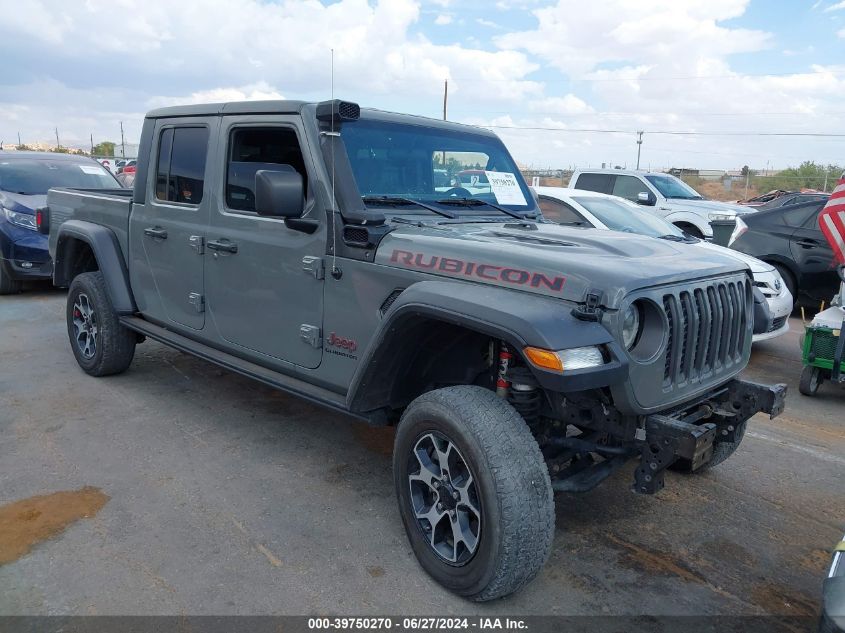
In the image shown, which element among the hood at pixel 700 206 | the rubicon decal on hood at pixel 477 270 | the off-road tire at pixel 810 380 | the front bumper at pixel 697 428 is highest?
the hood at pixel 700 206

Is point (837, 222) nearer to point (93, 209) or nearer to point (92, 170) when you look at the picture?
point (93, 209)

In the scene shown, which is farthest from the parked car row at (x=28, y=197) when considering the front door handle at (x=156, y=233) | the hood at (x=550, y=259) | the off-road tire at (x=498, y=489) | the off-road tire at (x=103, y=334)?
the off-road tire at (x=498, y=489)

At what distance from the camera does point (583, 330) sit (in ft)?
8.30

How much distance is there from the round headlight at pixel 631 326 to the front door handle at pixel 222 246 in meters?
2.30

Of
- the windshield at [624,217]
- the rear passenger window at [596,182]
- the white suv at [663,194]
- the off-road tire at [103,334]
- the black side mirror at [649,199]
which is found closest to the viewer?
the off-road tire at [103,334]

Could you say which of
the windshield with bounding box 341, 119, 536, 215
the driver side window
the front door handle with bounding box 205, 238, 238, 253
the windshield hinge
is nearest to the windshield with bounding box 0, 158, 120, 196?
the driver side window

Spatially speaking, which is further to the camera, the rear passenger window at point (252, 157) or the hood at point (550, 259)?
the rear passenger window at point (252, 157)

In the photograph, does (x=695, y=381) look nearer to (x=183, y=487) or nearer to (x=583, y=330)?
(x=583, y=330)

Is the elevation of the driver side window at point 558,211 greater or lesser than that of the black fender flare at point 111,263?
greater

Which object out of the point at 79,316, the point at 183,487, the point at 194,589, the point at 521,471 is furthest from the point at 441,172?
the point at 79,316

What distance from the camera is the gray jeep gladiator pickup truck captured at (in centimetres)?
263

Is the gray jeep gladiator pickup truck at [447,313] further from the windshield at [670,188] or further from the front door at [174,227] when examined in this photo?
the windshield at [670,188]

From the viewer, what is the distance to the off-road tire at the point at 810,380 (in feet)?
18.7

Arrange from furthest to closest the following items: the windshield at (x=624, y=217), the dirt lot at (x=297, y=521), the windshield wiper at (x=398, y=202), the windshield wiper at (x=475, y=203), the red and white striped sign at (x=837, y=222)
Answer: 1. the windshield at (x=624, y=217)
2. the red and white striped sign at (x=837, y=222)
3. the windshield wiper at (x=475, y=203)
4. the windshield wiper at (x=398, y=202)
5. the dirt lot at (x=297, y=521)
